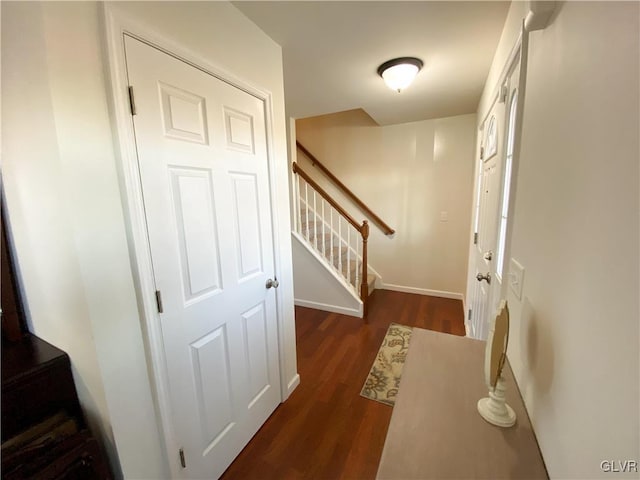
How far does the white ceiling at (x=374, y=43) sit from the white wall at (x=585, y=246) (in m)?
0.75

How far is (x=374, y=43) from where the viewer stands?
5.18 ft

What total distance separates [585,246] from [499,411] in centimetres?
55

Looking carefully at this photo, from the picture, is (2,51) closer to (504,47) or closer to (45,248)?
(45,248)

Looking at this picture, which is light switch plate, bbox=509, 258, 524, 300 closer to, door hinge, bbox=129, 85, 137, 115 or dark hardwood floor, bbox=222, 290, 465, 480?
dark hardwood floor, bbox=222, 290, 465, 480

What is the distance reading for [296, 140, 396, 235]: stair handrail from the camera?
3727 millimetres

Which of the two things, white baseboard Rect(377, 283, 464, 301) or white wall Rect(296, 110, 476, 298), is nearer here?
white wall Rect(296, 110, 476, 298)

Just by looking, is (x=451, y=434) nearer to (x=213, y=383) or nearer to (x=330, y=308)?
(x=213, y=383)

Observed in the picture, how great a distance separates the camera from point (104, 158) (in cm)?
84

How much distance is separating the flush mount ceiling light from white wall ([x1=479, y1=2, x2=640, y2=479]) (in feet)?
3.36

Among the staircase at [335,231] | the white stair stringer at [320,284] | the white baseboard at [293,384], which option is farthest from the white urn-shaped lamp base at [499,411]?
the white stair stringer at [320,284]

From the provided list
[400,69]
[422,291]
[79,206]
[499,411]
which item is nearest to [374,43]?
[400,69]

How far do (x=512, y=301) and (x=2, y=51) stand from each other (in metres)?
1.95

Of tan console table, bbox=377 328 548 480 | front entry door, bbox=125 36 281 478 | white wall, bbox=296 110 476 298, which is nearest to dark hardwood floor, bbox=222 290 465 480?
front entry door, bbox=125 36 281 478

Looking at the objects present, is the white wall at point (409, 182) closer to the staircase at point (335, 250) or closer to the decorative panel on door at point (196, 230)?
the staircase at point (335, 250)
